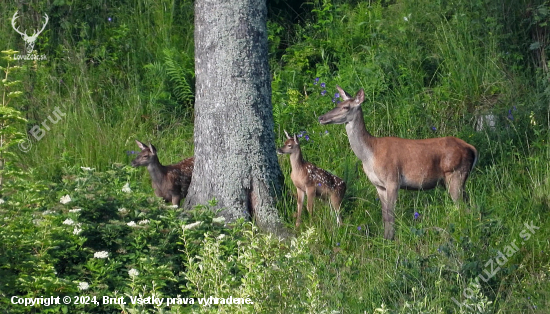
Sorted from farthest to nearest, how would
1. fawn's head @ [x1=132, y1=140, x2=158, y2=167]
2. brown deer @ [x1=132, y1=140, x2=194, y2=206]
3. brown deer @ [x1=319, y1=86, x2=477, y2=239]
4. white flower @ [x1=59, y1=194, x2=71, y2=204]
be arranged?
fawn's head @ [x1=132, y1=140, x2=158, y2=167] < brown deer @ [x1=132, y1=140, x2=194, y2=206] < brown deer @ [x1=319, y1=86, x2=477, y2=239] < white flower @ [x1=59, y1=194, x2=71, y2=204]

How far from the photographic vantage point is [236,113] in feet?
27.3

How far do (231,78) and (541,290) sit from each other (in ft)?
11.5

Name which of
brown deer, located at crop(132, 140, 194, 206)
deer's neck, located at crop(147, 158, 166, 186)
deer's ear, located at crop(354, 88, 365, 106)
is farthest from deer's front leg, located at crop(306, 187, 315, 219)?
deer's neck, located at crop(147, 158, 166, 186)

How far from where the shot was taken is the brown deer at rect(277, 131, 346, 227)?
29.3ft

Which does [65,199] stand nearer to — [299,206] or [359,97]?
[299,206]

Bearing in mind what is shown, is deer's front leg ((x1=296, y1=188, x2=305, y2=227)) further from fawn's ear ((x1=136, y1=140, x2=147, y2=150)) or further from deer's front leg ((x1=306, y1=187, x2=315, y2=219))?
fawn's ear ((x1=136, y1=140, x2=147, y2=150))

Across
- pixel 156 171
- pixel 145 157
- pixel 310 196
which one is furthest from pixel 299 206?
pixel 145 157

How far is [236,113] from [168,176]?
4.87ft

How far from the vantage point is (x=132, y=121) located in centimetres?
1106

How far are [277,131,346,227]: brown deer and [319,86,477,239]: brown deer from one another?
14.7 inches

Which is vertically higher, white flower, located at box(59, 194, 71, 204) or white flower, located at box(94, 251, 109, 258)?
white flower, located at box(59, 194, 71, 204)

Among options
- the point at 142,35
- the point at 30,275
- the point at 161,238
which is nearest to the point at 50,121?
the point at 142,35

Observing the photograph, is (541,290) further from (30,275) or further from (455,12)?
(455,12)

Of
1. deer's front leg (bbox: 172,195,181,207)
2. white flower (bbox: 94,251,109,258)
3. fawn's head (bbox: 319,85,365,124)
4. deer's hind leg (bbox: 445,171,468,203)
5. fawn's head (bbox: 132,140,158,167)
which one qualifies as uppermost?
fawn's head (bbox: 319,85,365,124)
